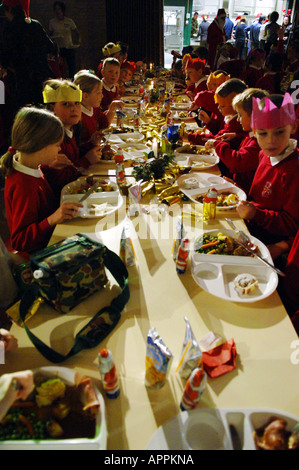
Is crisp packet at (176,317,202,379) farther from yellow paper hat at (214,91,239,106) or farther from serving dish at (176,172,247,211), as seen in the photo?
yellow paper hat at (214,91,239,106)

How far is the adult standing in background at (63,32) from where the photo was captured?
21.3ft

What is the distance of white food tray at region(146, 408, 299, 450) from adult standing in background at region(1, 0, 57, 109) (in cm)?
448

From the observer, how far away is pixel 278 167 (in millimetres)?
1921

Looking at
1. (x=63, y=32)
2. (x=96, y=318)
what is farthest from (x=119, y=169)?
(x=63, y=32)

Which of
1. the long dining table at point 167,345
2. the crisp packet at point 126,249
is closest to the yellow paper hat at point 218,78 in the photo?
the long dining table at point 167,345

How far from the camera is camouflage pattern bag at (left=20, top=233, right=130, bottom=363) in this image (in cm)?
113

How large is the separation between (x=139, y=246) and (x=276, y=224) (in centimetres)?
81

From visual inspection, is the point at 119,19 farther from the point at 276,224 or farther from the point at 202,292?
the point at 202,292

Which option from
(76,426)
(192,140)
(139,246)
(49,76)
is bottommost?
(76,426)

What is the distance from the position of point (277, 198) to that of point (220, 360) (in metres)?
1.26

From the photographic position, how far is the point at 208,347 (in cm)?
107

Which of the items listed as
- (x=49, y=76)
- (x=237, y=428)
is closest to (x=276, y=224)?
(x=237, y=428)

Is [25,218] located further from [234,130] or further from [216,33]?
[216,33]

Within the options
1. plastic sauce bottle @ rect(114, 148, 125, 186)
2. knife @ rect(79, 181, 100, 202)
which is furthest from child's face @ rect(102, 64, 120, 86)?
knife @ rect(79, 181, 100, 202)
